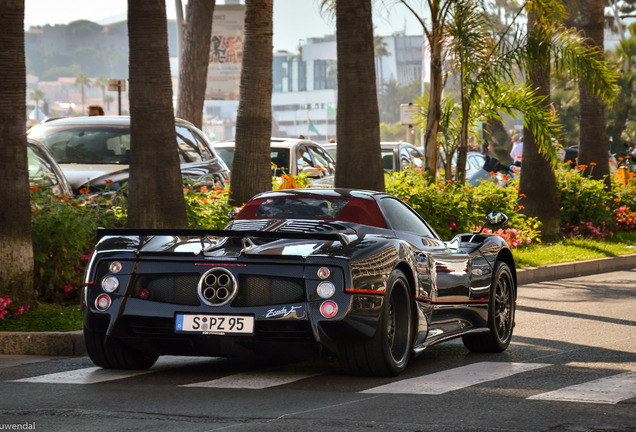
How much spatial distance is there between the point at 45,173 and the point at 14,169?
11.6 feet

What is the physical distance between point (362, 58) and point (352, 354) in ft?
26.0

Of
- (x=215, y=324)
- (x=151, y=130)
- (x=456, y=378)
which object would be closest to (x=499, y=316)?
(x=456, y=378)

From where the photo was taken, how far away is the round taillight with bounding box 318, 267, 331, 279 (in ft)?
23.5

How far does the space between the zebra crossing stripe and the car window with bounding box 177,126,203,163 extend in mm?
8715

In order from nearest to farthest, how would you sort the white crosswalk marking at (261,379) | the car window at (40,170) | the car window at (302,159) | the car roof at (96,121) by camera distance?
the white crosswalk marking at (261,379) < the car window at (40,170) < the car roof at (96,121) < the car window at (302,159)

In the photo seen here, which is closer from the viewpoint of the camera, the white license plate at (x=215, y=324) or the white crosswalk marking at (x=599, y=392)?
the white crosswalk marking at (x=599, y=392)

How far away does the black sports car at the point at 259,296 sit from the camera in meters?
7.16

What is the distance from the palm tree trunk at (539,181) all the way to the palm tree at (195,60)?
1081 centimetres

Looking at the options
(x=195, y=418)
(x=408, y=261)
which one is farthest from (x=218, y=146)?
(x=195, y=418)

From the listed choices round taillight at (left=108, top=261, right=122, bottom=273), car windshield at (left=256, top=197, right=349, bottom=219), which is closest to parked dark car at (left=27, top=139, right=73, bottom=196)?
car windshield at (left=256, top=197, right=349, bottom=219)

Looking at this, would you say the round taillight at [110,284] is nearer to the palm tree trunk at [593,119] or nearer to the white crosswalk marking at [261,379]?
the white crosswalk marking at [261,379]

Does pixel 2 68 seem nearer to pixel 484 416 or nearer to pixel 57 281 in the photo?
pixel 57 281

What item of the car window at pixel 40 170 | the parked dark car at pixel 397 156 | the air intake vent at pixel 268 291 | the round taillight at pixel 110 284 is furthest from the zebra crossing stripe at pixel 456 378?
the parked dark car at pixel 397 156

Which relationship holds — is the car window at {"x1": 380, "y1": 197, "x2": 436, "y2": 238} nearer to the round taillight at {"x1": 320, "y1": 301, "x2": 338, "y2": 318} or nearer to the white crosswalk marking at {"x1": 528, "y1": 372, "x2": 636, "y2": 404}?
the round taillight at {"x1": 320, "y1": 301, "x2": 338, "y2": 318}
